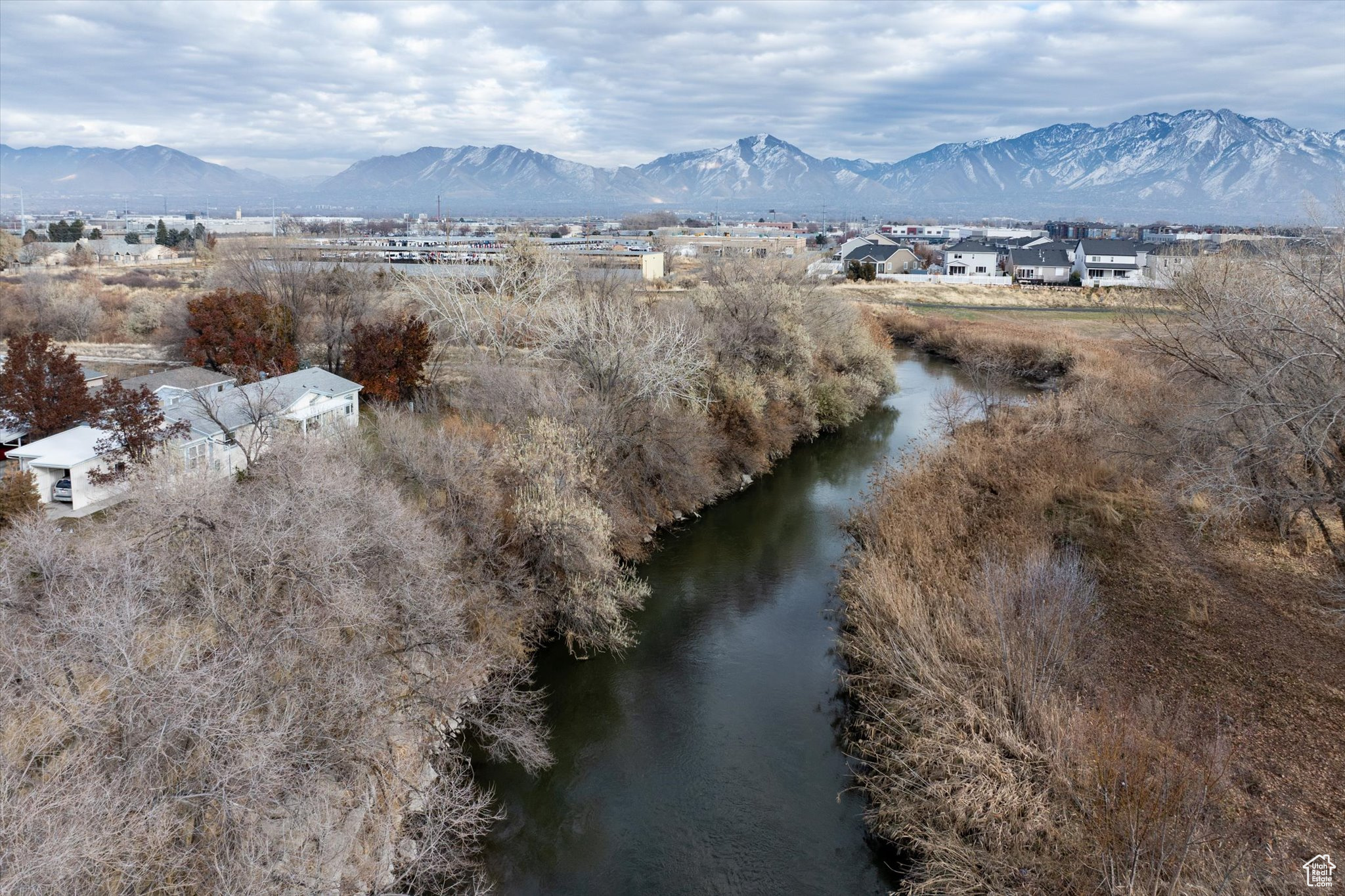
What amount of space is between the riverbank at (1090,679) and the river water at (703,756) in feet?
2.93

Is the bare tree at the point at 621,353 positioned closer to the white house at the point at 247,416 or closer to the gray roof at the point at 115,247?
the white house at the point at 247,416

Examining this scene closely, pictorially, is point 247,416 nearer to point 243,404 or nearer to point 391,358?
point 243,404

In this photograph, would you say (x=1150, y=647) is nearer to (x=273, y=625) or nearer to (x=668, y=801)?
(x=668, y=801)

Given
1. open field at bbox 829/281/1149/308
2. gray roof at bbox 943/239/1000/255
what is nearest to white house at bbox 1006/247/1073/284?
gray roof at bbox 943/239/1000/255

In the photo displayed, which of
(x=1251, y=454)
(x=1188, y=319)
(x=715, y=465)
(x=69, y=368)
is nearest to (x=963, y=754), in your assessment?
(x=1251, y=454)

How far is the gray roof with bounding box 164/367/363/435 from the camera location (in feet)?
73.8

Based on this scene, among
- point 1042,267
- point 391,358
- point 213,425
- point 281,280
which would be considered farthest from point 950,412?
point 1042,267

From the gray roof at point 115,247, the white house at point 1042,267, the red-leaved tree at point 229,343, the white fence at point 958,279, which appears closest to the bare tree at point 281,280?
the red-leaved tree at point 229,343

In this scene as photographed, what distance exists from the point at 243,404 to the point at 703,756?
17.5 metres

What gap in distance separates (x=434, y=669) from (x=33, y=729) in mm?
5365

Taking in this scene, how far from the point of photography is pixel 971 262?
88812mm

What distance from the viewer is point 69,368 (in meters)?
23.9

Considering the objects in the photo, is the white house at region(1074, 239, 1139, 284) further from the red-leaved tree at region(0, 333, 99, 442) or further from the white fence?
the red-leaved tree at region(0, 333, 99, 442)

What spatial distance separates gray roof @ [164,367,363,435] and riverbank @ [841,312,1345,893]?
54.9ft
